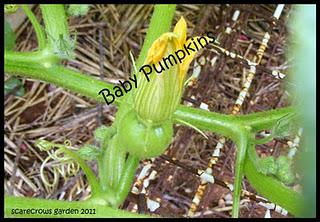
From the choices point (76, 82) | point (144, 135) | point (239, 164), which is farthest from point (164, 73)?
point (76, 82)

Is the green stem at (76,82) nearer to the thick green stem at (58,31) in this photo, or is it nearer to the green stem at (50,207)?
the thick green stem at (58,31)

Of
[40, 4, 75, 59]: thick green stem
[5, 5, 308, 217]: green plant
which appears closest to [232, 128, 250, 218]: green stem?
[5, 5, 308, 217]: green plant

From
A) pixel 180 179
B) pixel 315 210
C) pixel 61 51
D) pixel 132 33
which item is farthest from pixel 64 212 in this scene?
pixel 132 33

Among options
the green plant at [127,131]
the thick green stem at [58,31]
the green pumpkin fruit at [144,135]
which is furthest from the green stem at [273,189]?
the thick green stem at [58,31]

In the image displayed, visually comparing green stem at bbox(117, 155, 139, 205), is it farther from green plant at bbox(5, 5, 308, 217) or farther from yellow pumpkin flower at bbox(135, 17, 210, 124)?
yellow pumpkin flower at bbox(135, 17, 210, 124)

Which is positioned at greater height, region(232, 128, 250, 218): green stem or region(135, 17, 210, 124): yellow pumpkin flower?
region(135, 17, 210, 124): yellow pumpkin flower

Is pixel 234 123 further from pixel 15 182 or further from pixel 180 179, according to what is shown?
pixel 15 182

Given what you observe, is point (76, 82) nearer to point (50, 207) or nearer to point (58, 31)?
point (58, 31)
